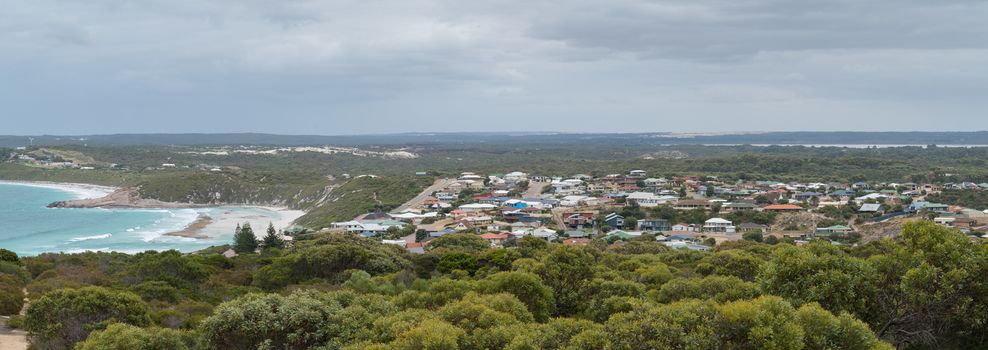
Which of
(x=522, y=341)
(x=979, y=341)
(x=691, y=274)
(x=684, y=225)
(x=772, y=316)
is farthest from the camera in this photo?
(x=684, y=225)

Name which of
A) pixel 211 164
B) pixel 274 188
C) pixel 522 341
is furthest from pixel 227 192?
pixel 522 341

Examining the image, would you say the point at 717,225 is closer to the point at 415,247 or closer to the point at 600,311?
the point at 415,247

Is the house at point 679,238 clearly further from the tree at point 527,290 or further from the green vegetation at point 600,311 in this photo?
the tree at point 527,290

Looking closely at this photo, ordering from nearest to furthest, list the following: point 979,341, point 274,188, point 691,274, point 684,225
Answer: point 979,341
point 691,274
point 684,225
point 274,188

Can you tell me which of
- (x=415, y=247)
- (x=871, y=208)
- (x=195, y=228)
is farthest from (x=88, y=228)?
(x=871, y=208)

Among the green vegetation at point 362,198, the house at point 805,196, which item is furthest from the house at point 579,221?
the house at point 805,196

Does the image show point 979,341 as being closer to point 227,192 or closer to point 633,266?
point 633,266
